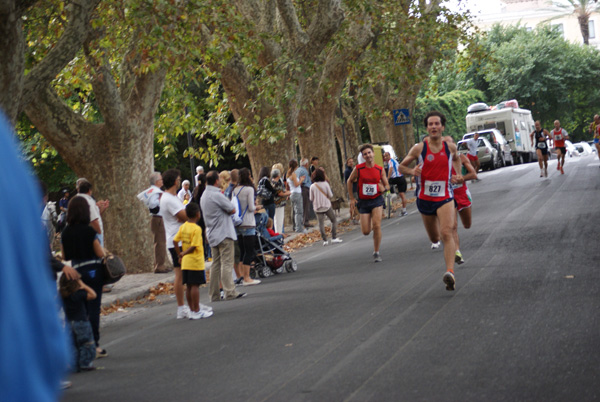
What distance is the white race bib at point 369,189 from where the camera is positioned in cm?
1437

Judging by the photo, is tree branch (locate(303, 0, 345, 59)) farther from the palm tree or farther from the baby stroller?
the palm tree

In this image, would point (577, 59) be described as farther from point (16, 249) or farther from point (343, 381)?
point (16, 249)

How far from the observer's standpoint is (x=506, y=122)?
160ft

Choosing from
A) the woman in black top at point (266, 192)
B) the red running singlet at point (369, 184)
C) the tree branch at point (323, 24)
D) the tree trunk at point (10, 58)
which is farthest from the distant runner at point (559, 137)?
the tree trunk at point (10, 58)

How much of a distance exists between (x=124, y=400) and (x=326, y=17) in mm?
18979

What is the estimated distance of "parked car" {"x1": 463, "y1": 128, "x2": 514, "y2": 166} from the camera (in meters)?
44.6

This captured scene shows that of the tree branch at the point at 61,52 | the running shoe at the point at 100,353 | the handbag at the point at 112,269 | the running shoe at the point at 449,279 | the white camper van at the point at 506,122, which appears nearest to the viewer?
the handbag at the point at 112,269

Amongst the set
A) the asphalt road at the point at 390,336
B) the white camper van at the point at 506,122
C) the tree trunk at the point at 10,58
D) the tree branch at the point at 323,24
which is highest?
the tree branch at the point at 323,24

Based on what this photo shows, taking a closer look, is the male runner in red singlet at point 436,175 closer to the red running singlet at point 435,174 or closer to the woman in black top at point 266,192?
the red running singlet at point 435,174

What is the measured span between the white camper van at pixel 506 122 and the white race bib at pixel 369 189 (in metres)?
36.0

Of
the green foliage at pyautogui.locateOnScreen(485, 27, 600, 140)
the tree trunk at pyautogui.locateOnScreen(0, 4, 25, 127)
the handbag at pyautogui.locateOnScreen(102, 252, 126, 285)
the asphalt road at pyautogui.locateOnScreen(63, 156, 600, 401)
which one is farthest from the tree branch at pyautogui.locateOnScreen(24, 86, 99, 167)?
the green foliage at pyautogui.locateOnScreen(485, 27, 600, 140)

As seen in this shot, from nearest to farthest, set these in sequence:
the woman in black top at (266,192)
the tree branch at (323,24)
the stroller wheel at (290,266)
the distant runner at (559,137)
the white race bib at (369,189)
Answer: the white race bib at (369,189) → the stroller wheel at (290,266) → the woman in black top at (266,192) → the tree branch at (323,24) → the distant runner at (559,137)

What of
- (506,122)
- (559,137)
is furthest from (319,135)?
(506,122)

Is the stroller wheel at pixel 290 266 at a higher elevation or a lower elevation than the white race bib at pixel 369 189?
lower
